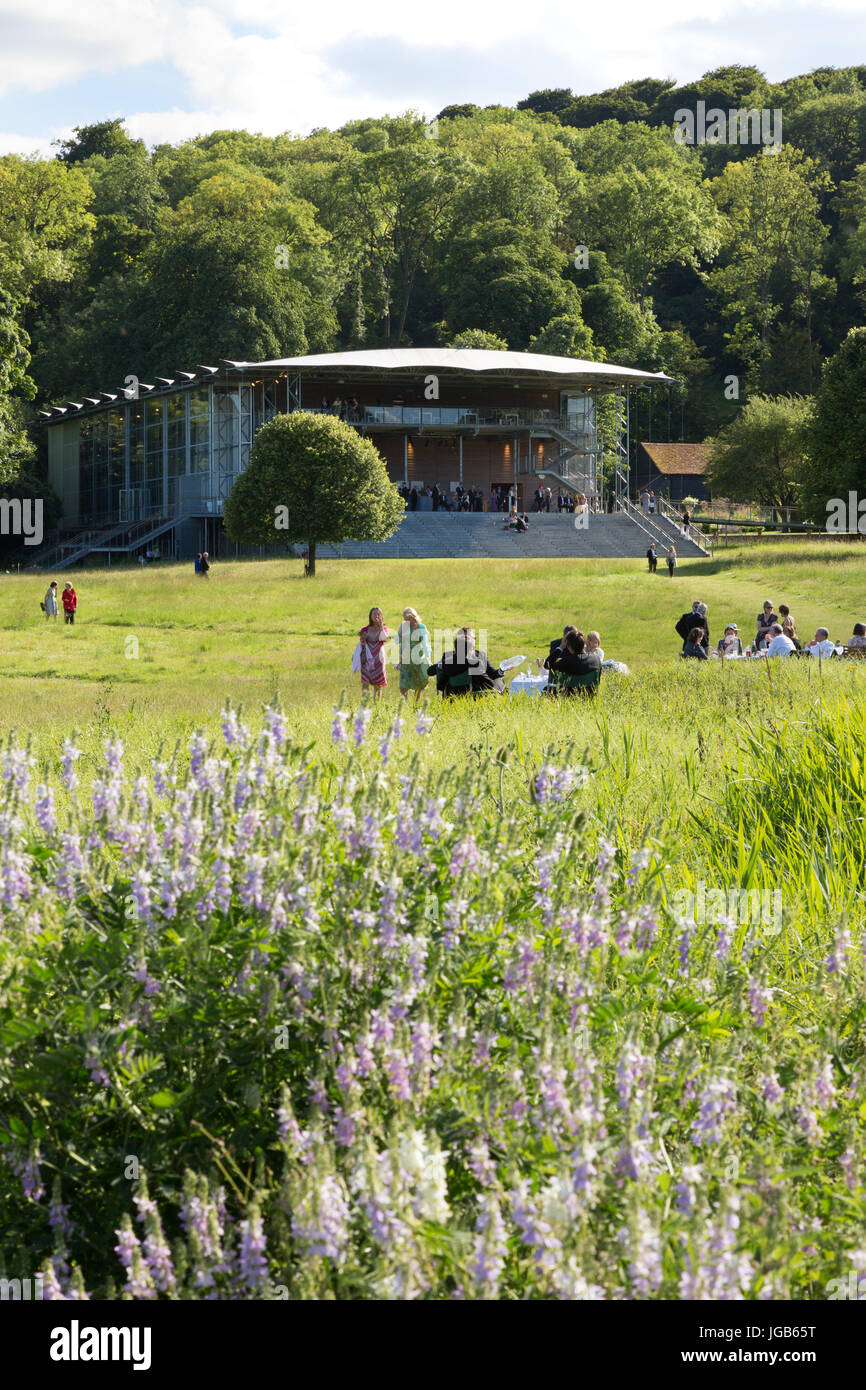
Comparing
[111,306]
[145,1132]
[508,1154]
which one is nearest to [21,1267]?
[145,1132]

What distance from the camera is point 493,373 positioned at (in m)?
65.9

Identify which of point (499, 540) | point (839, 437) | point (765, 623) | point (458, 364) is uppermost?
point (458, 364)

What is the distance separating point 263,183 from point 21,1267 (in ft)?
302

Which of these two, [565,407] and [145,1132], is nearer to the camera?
[145,1132]

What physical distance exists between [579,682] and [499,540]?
47.1 m

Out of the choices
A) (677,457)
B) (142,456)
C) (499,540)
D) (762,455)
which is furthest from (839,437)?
(677,457)

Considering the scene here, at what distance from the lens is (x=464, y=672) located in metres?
15.3

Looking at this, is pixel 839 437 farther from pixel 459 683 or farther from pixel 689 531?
pixel 459 683

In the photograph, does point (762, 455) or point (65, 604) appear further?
point (762, 455)

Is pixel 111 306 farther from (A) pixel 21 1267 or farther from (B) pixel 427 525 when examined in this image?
(A) pixel 21 1267

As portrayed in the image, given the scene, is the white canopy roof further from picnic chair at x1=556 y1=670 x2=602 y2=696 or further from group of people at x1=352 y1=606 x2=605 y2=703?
picnic chair at x1=556 y1=670 x2=602 y2=696

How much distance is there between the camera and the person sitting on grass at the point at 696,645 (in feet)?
65.5

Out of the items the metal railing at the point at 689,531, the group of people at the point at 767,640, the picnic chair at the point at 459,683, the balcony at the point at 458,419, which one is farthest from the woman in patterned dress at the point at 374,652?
the balcony at the point at 458,419

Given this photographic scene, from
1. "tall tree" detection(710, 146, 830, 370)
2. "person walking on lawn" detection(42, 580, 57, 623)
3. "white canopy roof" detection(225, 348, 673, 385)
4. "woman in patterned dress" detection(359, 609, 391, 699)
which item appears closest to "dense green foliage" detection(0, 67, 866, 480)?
"tall tree" detection(710, 146, 830, 370)
